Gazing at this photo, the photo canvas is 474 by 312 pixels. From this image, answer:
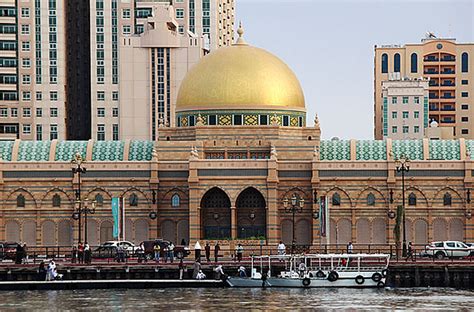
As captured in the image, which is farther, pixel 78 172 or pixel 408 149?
pixel 408 149

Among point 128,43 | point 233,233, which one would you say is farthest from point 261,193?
point 128,43

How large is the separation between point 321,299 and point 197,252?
13.1 metres

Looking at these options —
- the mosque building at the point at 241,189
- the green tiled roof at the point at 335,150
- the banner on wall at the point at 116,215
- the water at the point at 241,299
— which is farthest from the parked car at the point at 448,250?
the banner on wall at the point at 116,215

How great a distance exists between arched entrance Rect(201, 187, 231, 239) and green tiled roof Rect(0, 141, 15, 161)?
1578 cm

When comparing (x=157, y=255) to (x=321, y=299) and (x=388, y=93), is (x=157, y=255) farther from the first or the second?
(x=388, y=93)

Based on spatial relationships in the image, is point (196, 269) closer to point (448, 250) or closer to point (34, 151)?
point (448, 250)

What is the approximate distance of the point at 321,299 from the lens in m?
88.6

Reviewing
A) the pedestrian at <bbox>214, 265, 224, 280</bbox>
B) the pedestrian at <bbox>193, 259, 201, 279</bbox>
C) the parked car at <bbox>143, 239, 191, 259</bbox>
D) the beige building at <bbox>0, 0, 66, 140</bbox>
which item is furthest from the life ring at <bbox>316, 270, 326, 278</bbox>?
the beige building at <bbox>0, 0, 66, 140</bbox>

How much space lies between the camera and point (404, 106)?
174000 mm

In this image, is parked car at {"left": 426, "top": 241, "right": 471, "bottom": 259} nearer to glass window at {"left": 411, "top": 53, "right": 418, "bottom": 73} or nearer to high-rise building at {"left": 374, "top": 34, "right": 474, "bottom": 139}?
high-rise building at {"left": 374, "top": 34, "right": 474, "bottom": 139}

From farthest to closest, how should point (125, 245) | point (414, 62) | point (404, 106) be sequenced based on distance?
point (414, 62) < point (404, 106) < point (125, 245)

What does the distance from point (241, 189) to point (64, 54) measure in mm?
58350

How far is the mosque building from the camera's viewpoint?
4596 inches

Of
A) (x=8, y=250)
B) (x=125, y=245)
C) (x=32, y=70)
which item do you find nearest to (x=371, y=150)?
(x=125, y=245)
